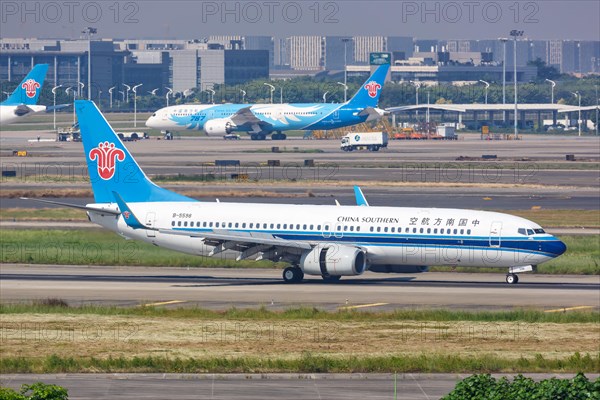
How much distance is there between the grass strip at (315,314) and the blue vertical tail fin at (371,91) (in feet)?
430

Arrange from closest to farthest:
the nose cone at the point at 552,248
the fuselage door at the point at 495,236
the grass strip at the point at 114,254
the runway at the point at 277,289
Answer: the runway at the point at 277,289
the nose cone at the point at 552,248
the fuselage door at the point at 495,236
the grass strip at the point at 114,254

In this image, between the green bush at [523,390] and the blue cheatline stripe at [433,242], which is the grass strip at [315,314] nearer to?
the blue cheatline stripe at [433,242]

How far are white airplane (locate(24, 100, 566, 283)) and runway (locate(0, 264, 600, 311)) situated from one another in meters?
1.31

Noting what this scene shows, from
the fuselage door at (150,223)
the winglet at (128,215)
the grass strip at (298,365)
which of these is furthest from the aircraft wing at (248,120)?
the grass strip at (298,365)

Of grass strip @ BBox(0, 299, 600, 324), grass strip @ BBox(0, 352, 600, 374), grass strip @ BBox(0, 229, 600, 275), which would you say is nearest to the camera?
grass strip @ BBox(0, 352, 600, 374)

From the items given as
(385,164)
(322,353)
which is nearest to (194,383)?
(322,353)

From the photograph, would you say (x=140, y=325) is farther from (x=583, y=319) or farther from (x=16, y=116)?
(x=16, y=116)

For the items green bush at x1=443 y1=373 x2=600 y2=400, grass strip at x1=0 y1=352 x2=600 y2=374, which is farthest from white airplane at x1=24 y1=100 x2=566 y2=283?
green bush at x1=443 y1=373 x2=600 y2=400

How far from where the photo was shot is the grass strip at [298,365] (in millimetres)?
35031

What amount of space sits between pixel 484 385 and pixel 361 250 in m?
33.0

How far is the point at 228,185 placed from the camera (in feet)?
364

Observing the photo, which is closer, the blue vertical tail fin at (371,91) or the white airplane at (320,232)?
the white airplane at (320,232)

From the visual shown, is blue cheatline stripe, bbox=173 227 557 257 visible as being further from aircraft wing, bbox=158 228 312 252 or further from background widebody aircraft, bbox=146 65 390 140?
background widebody aircraft, bbox=146 65 390 140

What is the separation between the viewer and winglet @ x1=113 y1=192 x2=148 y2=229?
59.6m
